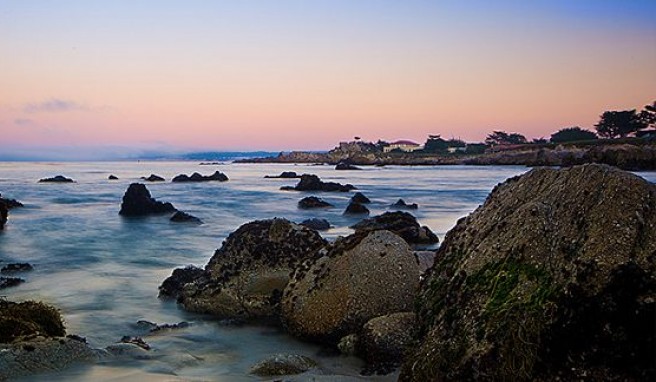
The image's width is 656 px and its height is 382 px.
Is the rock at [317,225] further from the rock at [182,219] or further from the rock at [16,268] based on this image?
the rock at [16,268]

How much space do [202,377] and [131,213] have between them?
21549 mm

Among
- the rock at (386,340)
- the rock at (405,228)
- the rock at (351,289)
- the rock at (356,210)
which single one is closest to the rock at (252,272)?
the rock at (351,289)

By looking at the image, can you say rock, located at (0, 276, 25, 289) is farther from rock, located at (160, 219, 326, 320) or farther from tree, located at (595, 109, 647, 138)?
tree, located at (595, 109, 647, 138)

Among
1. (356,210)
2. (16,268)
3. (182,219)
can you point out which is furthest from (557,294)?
(356,210)

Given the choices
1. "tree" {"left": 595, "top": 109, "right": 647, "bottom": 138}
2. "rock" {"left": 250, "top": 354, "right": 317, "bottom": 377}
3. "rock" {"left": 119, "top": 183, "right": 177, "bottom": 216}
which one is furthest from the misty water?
"tree" {"left": 595, "top": 109, "right": 647, "bottom": 138}

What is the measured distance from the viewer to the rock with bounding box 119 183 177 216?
2714 cm

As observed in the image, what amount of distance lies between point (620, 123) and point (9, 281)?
113 meters

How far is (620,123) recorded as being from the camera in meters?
108

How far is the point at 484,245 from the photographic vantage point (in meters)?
6.25

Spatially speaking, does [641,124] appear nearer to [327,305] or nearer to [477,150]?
[477,150]

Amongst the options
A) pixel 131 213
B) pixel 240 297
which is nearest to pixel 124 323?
pixel 240 297

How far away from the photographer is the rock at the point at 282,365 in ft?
22.5

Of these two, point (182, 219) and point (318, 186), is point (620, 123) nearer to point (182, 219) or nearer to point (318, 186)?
point (318, 186)

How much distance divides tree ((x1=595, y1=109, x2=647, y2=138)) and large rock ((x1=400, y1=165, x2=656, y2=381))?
369ft
